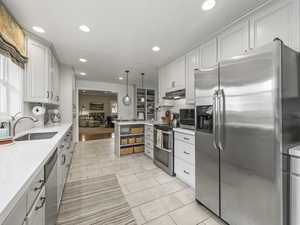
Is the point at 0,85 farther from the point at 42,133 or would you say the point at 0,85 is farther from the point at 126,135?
the point at 126,135

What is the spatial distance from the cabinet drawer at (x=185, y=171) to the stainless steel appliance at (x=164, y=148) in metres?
0.13

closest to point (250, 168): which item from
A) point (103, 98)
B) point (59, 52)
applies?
point (59, 52)

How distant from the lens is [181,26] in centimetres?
197

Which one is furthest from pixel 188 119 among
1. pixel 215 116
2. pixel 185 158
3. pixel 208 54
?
pixel 208 54

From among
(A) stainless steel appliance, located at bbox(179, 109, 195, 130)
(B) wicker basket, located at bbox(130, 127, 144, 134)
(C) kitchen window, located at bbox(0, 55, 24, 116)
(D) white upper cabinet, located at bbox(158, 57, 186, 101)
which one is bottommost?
(B) wicker basket, located at bbox(130, 127, 144, 134)

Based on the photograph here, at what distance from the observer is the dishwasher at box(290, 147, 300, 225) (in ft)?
3.41

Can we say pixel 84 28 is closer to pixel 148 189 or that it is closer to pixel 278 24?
pixel 278 24

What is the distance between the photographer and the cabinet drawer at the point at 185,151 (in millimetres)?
2100

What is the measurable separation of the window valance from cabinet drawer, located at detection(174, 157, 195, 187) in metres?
3.01

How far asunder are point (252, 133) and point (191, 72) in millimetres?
1832

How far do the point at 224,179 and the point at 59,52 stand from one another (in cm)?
387

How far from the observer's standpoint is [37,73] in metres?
2.34

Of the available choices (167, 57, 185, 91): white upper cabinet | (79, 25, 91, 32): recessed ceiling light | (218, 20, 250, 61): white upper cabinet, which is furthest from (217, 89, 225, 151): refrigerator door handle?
(79, 25, 91, 32): recessed ceiling light

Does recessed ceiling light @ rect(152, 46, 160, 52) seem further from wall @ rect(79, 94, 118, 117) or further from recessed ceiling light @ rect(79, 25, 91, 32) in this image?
wall @ rect(79, 94, 118, 117)
